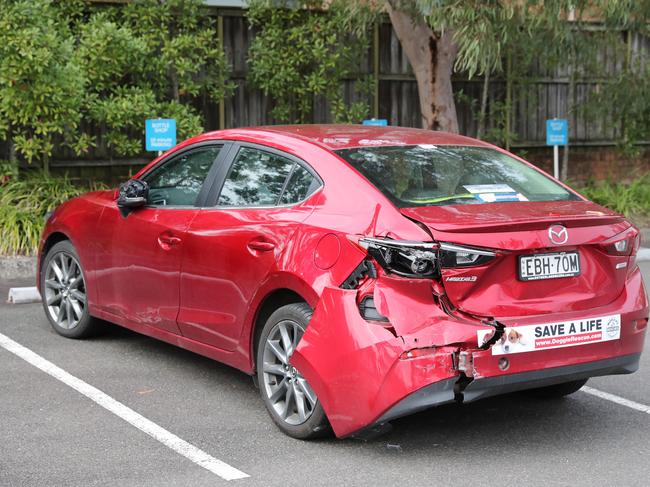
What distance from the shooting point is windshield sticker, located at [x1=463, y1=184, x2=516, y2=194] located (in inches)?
211

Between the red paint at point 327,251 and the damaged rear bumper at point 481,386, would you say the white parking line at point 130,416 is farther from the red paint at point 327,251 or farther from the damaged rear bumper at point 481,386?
the red paint at point 327,251

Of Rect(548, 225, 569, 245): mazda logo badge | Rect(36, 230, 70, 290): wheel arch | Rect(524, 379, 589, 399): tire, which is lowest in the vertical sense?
Rect(524, 379, 589, 399): tire

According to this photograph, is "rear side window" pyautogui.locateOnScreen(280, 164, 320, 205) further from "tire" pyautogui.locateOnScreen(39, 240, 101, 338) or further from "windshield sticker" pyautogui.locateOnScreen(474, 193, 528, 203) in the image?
"tire" pyautogui.locateOnScreen(39, 240, 101, 338)

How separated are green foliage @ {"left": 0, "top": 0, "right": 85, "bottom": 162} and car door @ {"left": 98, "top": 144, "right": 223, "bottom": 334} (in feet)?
14.5

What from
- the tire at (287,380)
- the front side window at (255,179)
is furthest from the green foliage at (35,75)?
the tire at (287,380)

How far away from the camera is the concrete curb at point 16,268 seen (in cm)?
1022

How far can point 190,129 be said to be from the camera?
1258 cm

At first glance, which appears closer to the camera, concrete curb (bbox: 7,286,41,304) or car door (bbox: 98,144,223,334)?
car door (bbox: 98,144,223,334)

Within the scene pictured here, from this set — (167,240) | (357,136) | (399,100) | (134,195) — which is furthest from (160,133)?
(357,136)

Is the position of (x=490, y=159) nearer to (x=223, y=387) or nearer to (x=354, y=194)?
(x=354, y=194)

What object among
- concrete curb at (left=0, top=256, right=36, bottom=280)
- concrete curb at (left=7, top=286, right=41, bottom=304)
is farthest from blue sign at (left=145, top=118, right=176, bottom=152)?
concrete curb at (left=7, top=286, right=41, bottom=304)

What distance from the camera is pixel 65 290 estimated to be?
24.3 ft

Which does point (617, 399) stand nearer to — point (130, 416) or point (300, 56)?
point (130, 416)

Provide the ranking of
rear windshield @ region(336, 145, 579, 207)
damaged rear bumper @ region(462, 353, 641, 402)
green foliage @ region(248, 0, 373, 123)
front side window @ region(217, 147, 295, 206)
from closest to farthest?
Result: damaged rear bumper @ region(462, 353, 641, 402) → rear windshield @ region(336, 145, 579, 207) → front side window @ region(217, 147, 295, 206) → green foliage @ region(248, 0, 373, 123)
